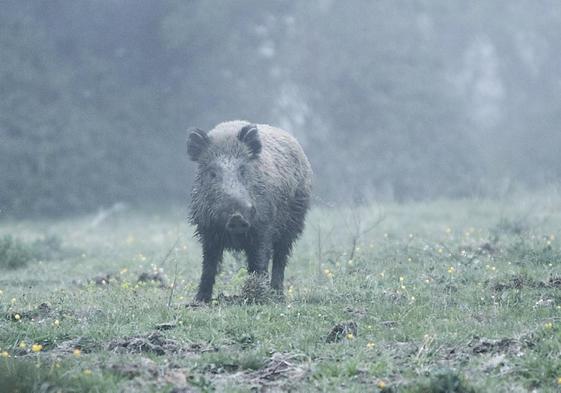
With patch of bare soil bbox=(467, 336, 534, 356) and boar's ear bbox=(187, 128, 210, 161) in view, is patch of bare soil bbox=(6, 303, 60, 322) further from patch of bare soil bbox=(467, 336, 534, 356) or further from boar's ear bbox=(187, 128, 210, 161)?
patch of bare soil bbox=(467, 336, 534, 356)

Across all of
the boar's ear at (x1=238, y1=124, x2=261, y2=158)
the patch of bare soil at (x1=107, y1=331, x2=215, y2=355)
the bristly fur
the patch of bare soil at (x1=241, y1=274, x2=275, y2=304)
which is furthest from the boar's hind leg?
the patch of bare soil at (x1=107, y1=331, x2=215, y2=355)

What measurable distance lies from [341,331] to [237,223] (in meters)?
1.97

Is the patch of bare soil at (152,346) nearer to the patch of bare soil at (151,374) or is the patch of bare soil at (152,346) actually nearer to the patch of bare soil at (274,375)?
the patch of bare soil at (151,374)

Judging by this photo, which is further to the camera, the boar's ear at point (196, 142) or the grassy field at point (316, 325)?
the boar's ear at point (196, 142)

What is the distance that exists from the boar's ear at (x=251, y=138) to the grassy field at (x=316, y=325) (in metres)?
1.56

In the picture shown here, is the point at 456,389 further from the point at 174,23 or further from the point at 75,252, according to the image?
the point at 174,23

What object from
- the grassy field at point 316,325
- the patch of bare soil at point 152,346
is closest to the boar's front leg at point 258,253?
the grassy field at point 316,325

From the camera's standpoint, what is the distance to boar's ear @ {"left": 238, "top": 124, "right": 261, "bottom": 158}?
968 cm

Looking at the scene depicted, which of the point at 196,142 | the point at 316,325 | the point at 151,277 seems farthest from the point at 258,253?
the point at 151,277

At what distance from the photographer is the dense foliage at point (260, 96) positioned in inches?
1139

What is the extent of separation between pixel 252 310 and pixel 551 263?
3902 millimetres

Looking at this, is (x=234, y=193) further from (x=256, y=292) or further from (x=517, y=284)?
(x=517, y=284)

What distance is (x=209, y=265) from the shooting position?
9695 millimetres

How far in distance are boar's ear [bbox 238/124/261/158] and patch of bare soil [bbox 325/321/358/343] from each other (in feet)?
8.97
